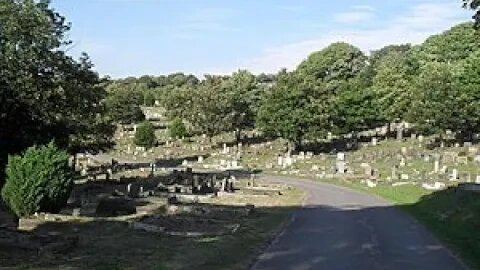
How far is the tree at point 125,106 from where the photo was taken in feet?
356

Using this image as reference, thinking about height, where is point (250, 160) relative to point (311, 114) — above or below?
below

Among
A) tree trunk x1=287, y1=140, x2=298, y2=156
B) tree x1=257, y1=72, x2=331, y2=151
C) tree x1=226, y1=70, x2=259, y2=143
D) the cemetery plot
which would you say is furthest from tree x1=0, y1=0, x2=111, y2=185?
tree x1=226, y1=70, x2=259, y2=143

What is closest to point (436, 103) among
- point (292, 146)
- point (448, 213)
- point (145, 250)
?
point (292, 146)

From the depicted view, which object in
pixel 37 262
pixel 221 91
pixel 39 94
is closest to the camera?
Answer: pixel 37 262

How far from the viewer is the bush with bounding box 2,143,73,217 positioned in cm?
2500

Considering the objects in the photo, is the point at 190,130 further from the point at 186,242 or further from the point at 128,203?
the point at 186,242

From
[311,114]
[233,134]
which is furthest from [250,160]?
[233,134]

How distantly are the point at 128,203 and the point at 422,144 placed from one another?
1831 inches

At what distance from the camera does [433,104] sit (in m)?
68.2

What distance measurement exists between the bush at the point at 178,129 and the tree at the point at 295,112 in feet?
68.5

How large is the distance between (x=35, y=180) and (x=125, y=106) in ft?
294

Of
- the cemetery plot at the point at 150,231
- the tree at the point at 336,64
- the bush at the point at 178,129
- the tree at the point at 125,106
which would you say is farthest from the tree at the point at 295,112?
the tree at the point at 336,64

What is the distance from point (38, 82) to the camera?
144 ft

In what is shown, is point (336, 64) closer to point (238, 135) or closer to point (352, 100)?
point (238, 135)
